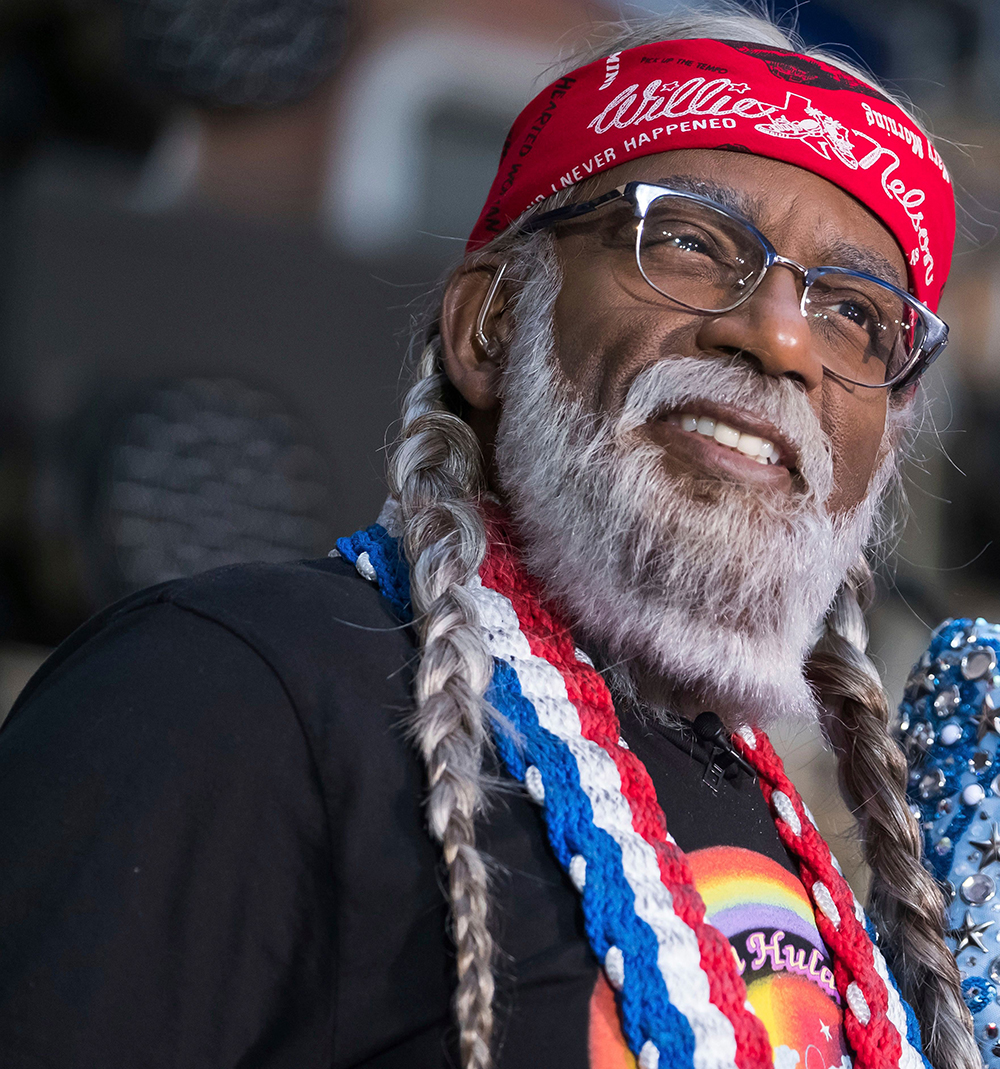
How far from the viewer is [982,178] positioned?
589cm

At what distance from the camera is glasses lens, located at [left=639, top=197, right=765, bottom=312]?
143 centimetres

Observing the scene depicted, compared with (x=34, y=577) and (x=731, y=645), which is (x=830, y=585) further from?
(x=34, y=577)

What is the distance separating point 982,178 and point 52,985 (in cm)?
627

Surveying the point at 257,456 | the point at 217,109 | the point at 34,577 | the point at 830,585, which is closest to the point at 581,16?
the point at 217,109

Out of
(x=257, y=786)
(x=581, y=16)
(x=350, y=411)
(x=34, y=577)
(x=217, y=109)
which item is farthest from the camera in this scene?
(x=581, y=16)

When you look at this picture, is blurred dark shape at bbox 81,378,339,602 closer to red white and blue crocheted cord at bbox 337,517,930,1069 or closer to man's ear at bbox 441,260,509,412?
man's ear at bbox 441,260,509,412

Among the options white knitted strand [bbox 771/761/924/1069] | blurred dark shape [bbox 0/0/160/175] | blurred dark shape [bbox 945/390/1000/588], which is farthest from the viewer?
blurred dark shape [bbox 945/390/1000/588]

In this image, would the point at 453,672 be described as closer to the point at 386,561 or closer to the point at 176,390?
the point at 386,561

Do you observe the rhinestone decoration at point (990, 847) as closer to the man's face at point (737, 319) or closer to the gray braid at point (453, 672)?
the man's face at point (737, 319)

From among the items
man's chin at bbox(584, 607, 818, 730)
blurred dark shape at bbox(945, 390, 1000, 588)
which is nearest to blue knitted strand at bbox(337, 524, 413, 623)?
man's chin at bbox(584, 607, 818, 730)

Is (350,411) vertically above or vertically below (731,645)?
below

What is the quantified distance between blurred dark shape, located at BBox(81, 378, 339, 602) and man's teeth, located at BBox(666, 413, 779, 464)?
178 centimetres

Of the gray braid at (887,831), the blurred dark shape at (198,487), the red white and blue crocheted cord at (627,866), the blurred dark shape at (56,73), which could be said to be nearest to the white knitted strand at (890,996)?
the red white and blue crocheted cord at (627,866)

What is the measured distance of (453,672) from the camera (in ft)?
3.61
